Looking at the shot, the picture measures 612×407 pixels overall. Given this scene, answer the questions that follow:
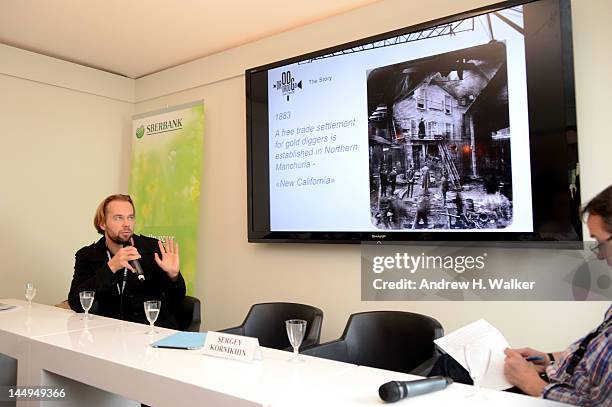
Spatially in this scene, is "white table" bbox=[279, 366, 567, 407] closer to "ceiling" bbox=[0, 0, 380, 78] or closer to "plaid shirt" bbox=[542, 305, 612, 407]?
"plaid shirt" bbox=[542, 305, 612, 407]

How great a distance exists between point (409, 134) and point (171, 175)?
244 centimetres

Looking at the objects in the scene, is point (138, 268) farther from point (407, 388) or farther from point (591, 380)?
point (591, 380)

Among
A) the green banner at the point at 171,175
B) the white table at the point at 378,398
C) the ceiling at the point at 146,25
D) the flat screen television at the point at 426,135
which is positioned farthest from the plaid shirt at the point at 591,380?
the green banner at the point at 171,175

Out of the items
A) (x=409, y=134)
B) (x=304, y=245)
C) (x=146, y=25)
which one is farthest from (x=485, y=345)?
(x=146, y=25)

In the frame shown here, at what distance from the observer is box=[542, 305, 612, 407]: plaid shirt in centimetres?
131

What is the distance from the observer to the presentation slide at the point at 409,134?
259cm

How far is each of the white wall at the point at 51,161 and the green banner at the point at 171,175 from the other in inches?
14.0

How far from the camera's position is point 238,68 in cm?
408

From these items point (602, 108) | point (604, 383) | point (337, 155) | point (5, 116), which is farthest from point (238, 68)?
point (604, 383)

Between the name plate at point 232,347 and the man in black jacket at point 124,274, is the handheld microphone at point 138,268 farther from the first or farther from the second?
the name plate at point 232,347

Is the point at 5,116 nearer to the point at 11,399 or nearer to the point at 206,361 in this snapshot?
the point at 11,399

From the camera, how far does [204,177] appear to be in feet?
14.1

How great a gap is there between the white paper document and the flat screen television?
1.03 metres

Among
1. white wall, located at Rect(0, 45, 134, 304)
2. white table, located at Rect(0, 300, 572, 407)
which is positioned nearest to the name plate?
white table, located at Rect(0, 300, 572, 407)
